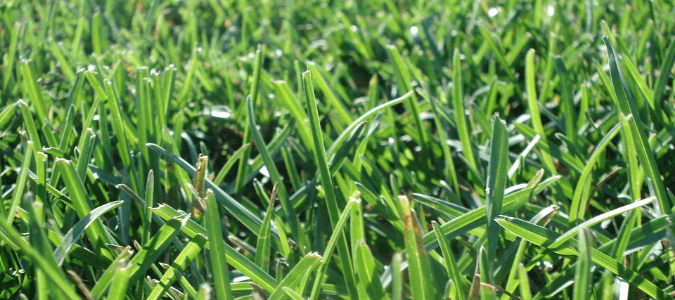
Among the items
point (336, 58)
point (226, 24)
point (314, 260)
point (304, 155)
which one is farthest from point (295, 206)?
point (226, 24)

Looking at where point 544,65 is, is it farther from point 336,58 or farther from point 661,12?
point 336,58

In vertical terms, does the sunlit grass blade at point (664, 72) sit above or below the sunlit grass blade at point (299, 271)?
above

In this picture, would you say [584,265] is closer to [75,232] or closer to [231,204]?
[231,204]

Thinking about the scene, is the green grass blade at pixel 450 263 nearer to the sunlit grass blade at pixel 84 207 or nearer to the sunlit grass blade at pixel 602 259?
the sunlit grass blade at pixel 602 259

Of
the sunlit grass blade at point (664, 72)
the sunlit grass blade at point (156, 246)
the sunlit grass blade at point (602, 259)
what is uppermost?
the sunlit grass blade at point (664, 72)

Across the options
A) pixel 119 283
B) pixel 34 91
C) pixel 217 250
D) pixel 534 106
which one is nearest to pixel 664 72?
pixel 534 106

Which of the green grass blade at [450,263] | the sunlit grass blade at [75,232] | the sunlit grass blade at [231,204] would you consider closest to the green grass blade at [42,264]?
the sunlit grass blade at [75,232]

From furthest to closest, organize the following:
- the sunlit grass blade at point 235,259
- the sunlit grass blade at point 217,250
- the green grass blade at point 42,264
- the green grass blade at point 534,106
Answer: the green grass blade at point 534,106 → the sunlit grass blade at point 235,259 → the sunlit grass blade at point 217,250 → the green grass blade at point 42,264

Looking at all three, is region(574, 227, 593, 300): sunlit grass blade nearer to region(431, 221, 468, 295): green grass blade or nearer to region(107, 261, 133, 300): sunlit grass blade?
region(431, 221, 468, 295): green grass blade

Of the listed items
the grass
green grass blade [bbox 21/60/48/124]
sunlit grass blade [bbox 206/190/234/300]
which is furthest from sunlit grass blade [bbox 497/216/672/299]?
green grass blade [bbox 21/60/48/124]
